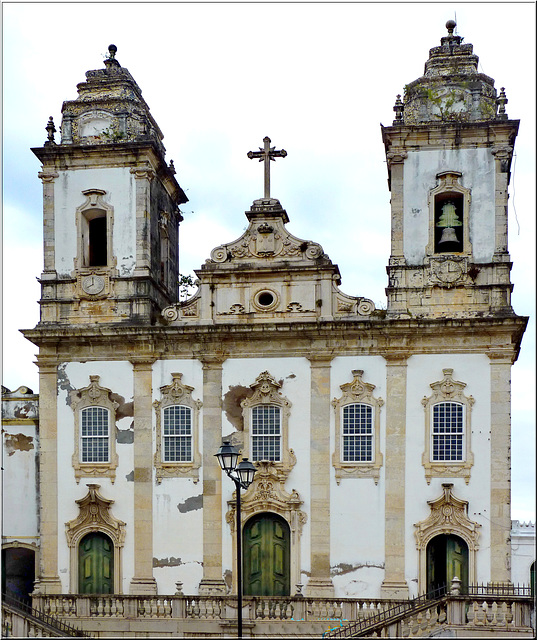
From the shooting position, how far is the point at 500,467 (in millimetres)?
21891

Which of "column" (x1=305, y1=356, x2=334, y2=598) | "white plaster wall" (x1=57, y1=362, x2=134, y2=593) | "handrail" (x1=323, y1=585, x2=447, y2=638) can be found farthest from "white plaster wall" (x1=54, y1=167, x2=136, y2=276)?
"handrail" (x1=323, y1=585, x2=447, y2=638)

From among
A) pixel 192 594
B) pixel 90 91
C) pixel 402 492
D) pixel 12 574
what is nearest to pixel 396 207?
pixel 402 492

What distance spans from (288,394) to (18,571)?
28.0 ft

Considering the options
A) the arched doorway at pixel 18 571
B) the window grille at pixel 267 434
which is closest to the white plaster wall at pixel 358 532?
the window grille at pixel 267 434

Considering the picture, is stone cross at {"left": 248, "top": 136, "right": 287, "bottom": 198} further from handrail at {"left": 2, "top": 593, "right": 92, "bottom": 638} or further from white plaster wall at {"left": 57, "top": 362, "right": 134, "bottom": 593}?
handrail at {"left": 2, "top": 593, "right": 92, "bottom": 638}

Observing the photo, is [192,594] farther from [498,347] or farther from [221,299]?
[498,347]

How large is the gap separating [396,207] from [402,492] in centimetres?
681

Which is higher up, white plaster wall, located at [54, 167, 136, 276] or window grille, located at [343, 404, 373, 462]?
white plaster wall, located at [54, 167, 136, 276]

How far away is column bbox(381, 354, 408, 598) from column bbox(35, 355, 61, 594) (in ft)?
25.9

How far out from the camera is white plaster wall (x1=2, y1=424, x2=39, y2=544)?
24125 mm

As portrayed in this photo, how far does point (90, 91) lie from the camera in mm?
25250

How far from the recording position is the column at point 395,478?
21984 mm

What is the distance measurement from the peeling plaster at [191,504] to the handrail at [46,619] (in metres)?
3.66

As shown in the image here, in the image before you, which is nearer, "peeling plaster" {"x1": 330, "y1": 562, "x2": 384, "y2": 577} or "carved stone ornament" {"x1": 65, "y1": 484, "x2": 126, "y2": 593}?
"peeling plaster" {"x1": 330, "y1": 562, "x2": 384, "y2": 577}
